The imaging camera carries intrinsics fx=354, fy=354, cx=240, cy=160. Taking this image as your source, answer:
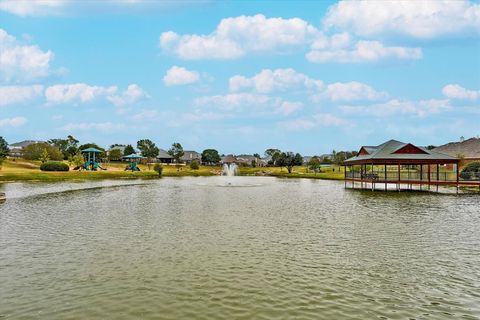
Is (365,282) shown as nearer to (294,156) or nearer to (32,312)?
(32,312)

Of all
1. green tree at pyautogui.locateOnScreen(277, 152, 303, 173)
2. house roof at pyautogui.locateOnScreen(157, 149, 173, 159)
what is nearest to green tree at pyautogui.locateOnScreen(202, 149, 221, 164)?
house roof at pyautogui.locateOnScreen(157, 149, 173, 159)

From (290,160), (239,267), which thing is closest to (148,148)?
(290,160)

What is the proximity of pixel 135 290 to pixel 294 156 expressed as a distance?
10986cm

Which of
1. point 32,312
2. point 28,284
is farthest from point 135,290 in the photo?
point 28,284

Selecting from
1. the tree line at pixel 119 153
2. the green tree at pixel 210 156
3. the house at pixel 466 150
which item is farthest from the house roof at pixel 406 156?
the green tree at pixel 210 156

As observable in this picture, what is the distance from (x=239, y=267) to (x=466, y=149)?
257 feet

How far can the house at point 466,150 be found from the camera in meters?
70.9

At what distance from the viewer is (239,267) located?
524 inches

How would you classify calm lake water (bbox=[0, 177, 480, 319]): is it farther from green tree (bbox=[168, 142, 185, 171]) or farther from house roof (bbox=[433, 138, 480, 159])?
green tree (bbox=[168, 142, 185, 171])

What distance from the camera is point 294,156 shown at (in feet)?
389

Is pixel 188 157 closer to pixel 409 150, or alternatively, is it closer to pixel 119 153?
pixel 119 153

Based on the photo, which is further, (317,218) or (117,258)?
(317,218)

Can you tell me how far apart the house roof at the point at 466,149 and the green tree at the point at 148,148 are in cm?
10482

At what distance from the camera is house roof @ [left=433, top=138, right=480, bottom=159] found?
7156cm
